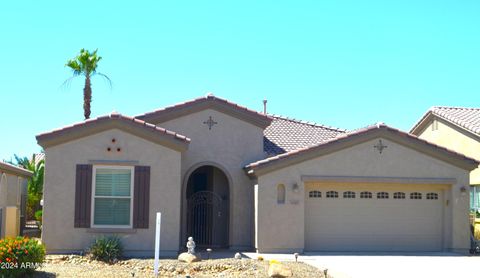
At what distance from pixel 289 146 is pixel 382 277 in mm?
9570

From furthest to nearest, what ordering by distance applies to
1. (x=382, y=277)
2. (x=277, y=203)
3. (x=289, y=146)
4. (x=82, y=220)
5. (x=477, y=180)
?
(x=477, y=180), (x=289, y=146), (x=277, y=203), (x=82, y=220), (x=382, y=277)

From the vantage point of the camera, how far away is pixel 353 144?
73.0 ft

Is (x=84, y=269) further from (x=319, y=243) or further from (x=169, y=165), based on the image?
(x=319, y=243)

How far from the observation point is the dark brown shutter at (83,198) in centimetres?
1991

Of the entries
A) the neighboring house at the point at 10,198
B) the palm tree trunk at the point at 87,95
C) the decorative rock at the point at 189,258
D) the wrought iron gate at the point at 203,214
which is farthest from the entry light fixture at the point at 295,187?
the palm tree trunk at the point at 87,95

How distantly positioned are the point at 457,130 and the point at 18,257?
20021 millimetres

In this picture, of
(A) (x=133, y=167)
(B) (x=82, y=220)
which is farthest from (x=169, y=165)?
(B) (x=82, y=220)

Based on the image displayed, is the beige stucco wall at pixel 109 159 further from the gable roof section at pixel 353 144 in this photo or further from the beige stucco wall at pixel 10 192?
the beige stucco wall at pixel 10 192

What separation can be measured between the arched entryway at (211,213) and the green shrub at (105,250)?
4489 mm

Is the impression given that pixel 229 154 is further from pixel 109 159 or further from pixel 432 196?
pixel 432 196

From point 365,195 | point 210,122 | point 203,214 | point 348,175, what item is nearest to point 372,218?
point 365,195

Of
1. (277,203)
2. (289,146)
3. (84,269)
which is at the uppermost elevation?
(289,146)

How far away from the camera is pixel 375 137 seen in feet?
73.6

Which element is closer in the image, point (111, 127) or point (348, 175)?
point (111, 127)
